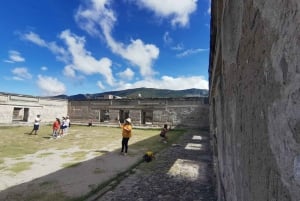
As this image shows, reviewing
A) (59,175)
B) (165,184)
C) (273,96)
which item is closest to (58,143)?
(59,175)

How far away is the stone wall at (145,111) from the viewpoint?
77.5ft

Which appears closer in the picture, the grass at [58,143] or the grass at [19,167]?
the grass at [19,167]

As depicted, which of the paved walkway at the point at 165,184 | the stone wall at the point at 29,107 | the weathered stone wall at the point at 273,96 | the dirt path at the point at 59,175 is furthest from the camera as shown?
the stone wall at the point at 29,107

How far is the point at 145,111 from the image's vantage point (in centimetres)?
2680

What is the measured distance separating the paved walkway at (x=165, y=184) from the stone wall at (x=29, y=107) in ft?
64.3

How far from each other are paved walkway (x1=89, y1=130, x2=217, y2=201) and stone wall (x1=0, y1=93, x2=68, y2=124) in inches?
772

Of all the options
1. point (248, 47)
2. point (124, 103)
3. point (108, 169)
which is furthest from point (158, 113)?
point (248, 47)

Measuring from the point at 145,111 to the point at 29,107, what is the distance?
12.5m

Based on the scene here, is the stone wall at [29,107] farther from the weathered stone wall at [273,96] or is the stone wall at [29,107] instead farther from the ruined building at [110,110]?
the weathered stone wall at [273,96]

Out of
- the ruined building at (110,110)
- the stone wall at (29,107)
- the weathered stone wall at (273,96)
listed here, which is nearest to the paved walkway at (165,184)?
the weathered stone wall at (273,96)

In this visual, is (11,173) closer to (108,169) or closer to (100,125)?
(108,169)

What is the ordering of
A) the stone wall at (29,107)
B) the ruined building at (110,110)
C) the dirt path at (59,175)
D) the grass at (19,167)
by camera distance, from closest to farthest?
the dirt path at (59,175) < the grass at (19,167) < the stone wall at (29,107) < the ruined building at (110,110)

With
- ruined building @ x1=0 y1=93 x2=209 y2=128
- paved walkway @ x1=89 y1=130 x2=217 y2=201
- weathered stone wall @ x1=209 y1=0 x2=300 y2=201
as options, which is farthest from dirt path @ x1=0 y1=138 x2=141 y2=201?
ruined building @ x1=0 y1=93 x2=209 y2=128

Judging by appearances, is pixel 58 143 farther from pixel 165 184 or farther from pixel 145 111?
pixel 145 111
